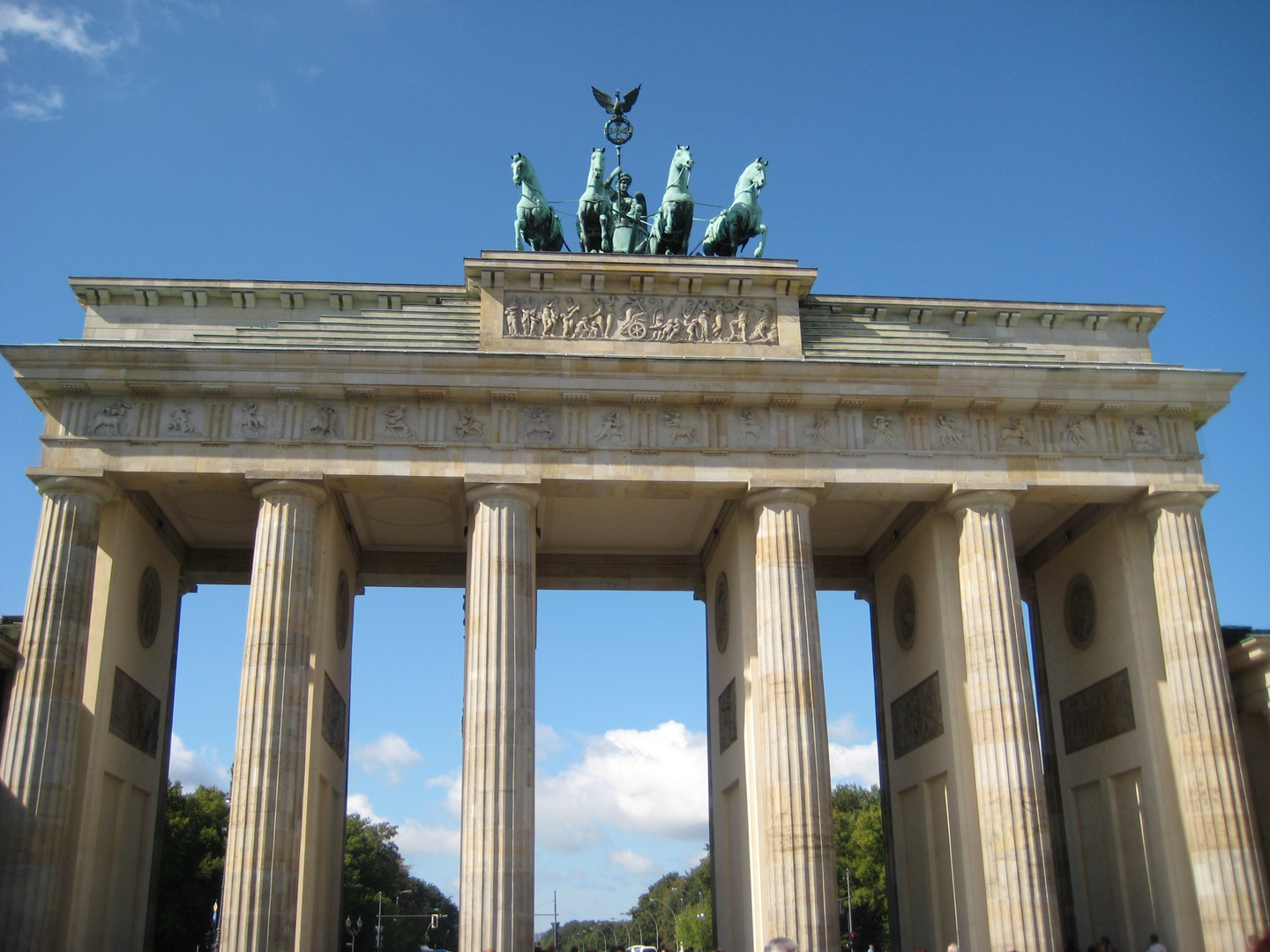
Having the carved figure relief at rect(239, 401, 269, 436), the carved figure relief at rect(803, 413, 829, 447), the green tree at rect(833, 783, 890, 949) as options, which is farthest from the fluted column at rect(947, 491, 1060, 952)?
the green tree at rect(833, 783, 890, 949)

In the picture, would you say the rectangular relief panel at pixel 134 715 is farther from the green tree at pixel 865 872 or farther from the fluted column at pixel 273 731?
the green tree at pixel 865 872

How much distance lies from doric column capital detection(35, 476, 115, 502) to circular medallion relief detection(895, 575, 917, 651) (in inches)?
729

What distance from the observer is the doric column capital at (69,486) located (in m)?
23.1

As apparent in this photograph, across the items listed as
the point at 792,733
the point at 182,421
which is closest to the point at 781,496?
the point at 792,733

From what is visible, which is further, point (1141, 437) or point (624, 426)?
point (1141, 437)

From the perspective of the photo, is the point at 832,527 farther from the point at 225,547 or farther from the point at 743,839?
the point at 225,547

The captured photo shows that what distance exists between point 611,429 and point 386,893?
77466 millimetres

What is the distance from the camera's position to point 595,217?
2770cm

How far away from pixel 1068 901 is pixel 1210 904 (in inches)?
231

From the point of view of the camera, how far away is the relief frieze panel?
23.9 m

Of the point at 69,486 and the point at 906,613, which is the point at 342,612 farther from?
the point at 906,613

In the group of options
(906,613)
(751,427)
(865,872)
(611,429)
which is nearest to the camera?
(611,429)

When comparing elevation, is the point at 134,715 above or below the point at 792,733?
above

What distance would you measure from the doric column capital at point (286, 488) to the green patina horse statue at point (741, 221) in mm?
11301
